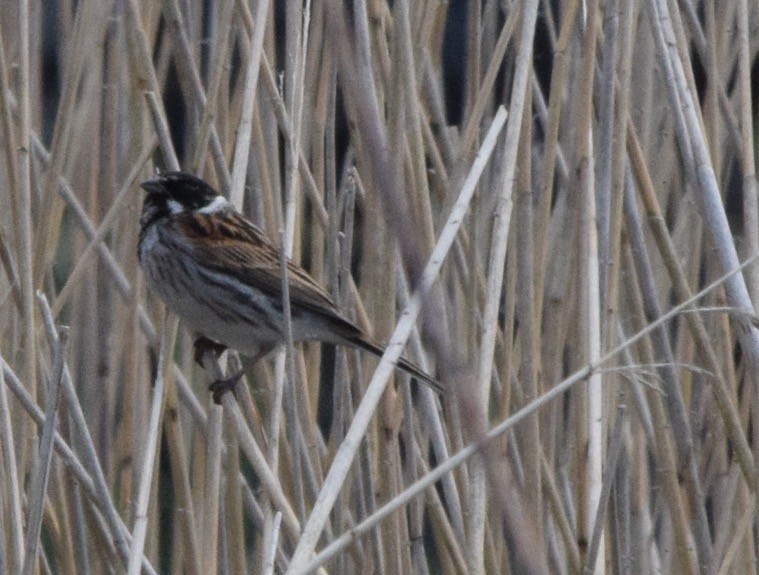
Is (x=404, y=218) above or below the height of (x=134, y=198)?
above

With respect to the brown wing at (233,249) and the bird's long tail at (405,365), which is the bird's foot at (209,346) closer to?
the brown wing at (233,249)

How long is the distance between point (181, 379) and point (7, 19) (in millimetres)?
806

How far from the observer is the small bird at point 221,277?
95.3 inches

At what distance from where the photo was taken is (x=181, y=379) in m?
2.41

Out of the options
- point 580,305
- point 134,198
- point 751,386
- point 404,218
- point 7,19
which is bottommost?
point 751,386

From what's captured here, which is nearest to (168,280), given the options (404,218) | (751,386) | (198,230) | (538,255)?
(198,230)

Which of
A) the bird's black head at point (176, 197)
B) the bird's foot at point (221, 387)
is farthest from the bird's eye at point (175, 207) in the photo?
the bird's foot at point (221, 387)

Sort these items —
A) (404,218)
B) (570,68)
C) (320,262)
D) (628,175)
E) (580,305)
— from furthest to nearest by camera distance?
(570,68) < (320,262) < (628,175) < (580,305) < (404,218)

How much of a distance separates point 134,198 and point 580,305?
39.8 inches

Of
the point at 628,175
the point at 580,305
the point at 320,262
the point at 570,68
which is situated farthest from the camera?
the point at 570,68

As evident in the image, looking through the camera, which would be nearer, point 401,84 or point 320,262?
point 401,84

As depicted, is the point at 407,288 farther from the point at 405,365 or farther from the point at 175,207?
the point at 175,207

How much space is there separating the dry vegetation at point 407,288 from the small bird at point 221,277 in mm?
56

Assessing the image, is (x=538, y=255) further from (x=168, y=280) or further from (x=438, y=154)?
(x=168, y=280)
